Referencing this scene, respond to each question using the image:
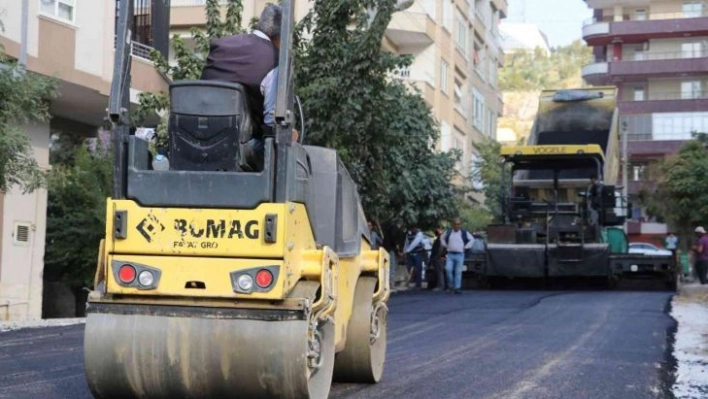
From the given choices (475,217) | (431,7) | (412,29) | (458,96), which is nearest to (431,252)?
(475,217)

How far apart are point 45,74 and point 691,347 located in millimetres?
10746

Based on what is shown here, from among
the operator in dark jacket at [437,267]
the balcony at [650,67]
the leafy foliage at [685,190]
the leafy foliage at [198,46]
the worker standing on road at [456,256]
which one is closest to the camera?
the leafy foliage at [198,46]

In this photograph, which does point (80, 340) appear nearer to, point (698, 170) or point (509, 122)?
point (698, 170)

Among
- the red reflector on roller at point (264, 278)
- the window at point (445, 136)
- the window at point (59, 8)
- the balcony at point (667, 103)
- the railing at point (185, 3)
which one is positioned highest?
the balcony at point (667, 103)

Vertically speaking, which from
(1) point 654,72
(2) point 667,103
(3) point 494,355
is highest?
(1) point 654,72

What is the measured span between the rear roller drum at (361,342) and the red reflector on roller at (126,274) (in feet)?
7.70

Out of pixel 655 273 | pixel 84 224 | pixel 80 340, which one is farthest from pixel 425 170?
pixel 80 340

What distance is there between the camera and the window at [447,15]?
47.7 meters

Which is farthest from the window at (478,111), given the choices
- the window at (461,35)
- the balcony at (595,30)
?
the balcony at (595,30)

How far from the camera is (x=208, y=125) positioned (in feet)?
23.0

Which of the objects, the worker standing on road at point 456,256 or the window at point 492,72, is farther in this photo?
the window at point 492,72

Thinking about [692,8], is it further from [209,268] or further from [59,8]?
[209,268]

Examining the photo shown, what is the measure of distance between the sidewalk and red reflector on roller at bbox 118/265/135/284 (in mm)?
4293

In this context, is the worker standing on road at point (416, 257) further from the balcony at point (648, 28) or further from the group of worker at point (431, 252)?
the balcony at point (648, 28)
